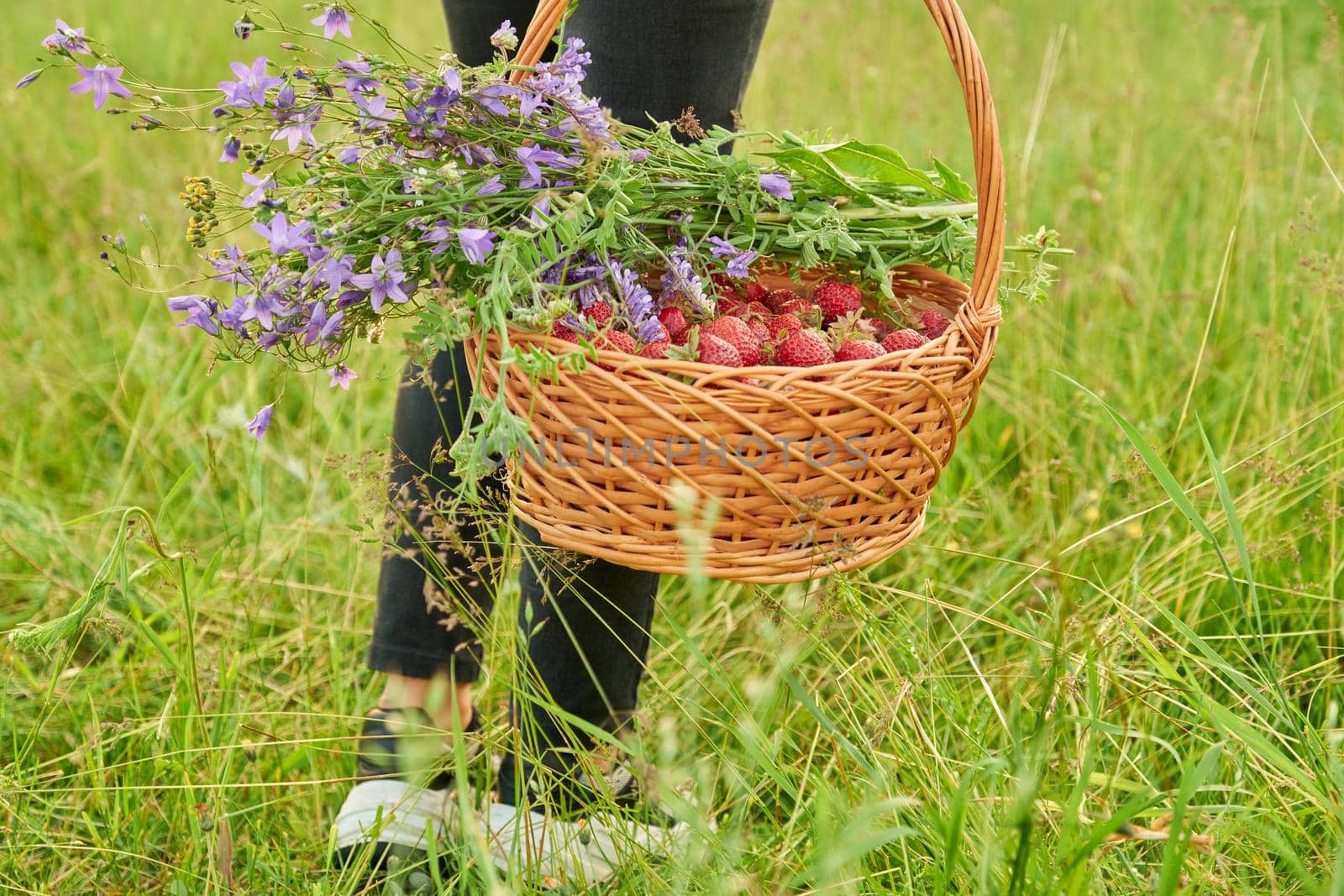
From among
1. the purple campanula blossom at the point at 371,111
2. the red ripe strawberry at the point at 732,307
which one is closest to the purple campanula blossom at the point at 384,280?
the purple campanula blossom at the point at 371,111

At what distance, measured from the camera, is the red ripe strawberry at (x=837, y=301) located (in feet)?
3.50

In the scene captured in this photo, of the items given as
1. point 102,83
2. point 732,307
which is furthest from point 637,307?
point 102,83

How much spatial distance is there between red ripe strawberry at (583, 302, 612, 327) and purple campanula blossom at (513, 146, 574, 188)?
4.7 inches

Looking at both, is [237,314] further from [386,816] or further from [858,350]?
[386,816]

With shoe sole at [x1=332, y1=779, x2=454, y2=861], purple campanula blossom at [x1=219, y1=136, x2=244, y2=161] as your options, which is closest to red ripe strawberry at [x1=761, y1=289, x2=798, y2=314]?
purple campanula blossom at [x1=219, y1=136, x2=244, y2=161]

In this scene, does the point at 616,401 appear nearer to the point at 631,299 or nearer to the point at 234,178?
the point at 631,299

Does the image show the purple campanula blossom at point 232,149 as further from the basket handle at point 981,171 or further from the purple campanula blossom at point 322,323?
the basket handle at point 981,171

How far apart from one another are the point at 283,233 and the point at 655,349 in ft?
1.08

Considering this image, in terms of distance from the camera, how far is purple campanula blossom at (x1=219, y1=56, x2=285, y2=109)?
0.87m

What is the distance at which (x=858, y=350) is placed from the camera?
96 cm

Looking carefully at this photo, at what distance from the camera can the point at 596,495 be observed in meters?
0.88

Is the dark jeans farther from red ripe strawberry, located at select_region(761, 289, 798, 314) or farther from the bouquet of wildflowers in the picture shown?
red ripe strawberry, located at select_region(761, 289, 798, 314)

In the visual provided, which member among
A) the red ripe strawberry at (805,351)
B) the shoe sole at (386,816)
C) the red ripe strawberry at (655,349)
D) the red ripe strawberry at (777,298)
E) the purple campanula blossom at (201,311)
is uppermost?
the red ripe strawberry at (777,298)

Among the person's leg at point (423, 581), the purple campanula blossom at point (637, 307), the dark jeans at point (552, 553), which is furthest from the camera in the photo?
the person's leg at point (423, 581)
